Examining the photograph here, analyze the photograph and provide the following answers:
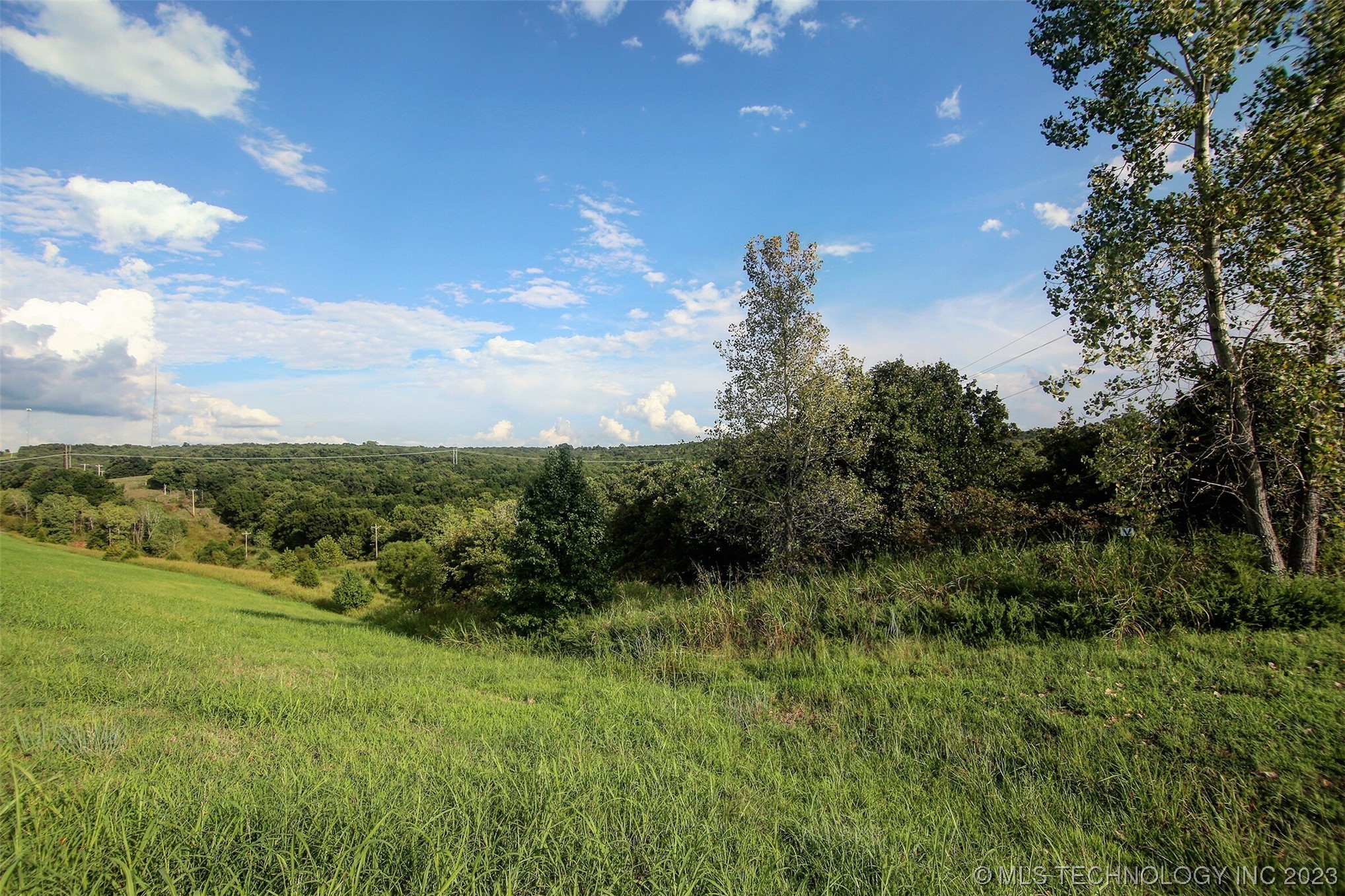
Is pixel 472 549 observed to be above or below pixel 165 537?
above

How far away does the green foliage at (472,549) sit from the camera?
27406 millimetres

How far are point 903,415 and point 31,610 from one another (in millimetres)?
21890

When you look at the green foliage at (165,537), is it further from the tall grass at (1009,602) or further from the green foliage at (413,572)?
the tall grass at (1009,602)

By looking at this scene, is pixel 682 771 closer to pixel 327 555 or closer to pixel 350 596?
pixel 350 596

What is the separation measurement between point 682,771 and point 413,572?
36.0 m

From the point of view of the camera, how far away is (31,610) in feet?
35.5

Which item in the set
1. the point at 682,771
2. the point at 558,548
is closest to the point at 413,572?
the point at 558,548

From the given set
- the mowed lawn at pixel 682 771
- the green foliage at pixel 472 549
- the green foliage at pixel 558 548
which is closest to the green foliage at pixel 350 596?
the green foliage at pixel 472 549

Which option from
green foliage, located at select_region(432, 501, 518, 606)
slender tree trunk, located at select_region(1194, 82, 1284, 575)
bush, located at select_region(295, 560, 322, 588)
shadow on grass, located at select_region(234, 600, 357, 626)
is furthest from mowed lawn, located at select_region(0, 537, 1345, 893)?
bush, located at select_region(295, 560, 322, 588)

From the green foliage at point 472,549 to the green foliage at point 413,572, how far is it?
76 cm

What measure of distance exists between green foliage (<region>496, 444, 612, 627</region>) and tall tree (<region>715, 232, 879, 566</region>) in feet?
13.9

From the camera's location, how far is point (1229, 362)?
300 inches

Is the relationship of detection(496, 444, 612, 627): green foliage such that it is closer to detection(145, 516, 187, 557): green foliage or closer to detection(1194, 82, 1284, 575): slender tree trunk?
detection(1194, 82, 1284, 575): slender tree trunk

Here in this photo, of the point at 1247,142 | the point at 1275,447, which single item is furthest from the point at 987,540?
the point at 1247,142
